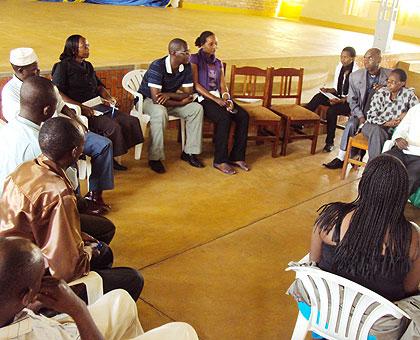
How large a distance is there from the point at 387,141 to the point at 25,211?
129 inches

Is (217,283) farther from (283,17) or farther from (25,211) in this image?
(283,17)

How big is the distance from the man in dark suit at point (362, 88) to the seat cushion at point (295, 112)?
0.37m

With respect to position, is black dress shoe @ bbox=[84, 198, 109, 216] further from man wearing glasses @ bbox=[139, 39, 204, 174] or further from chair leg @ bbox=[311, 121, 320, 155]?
chair leg @ bbox=[311, 121, 320, 155]

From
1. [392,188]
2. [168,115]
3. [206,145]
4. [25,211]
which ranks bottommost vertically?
[206,145]

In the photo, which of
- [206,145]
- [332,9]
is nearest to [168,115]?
[206,145]

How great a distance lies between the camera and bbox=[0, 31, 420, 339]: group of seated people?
6.70 feet

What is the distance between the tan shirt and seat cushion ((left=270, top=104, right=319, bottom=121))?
3566mm

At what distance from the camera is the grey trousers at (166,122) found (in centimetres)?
465

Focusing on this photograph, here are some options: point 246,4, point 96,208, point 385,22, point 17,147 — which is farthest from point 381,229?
point 246,4

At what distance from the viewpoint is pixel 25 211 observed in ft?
6.72

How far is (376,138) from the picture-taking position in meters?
4.70

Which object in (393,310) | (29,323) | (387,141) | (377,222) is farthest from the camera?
(387,141)

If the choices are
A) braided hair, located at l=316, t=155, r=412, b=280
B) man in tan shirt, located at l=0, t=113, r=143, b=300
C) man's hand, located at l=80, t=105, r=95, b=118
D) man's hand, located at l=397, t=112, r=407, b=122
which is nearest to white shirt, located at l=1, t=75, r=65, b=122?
man's hand, located at l=80, t=105, r=95, b=118

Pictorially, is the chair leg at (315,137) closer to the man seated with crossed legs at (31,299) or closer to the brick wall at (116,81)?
the brick wall at (116,81)
